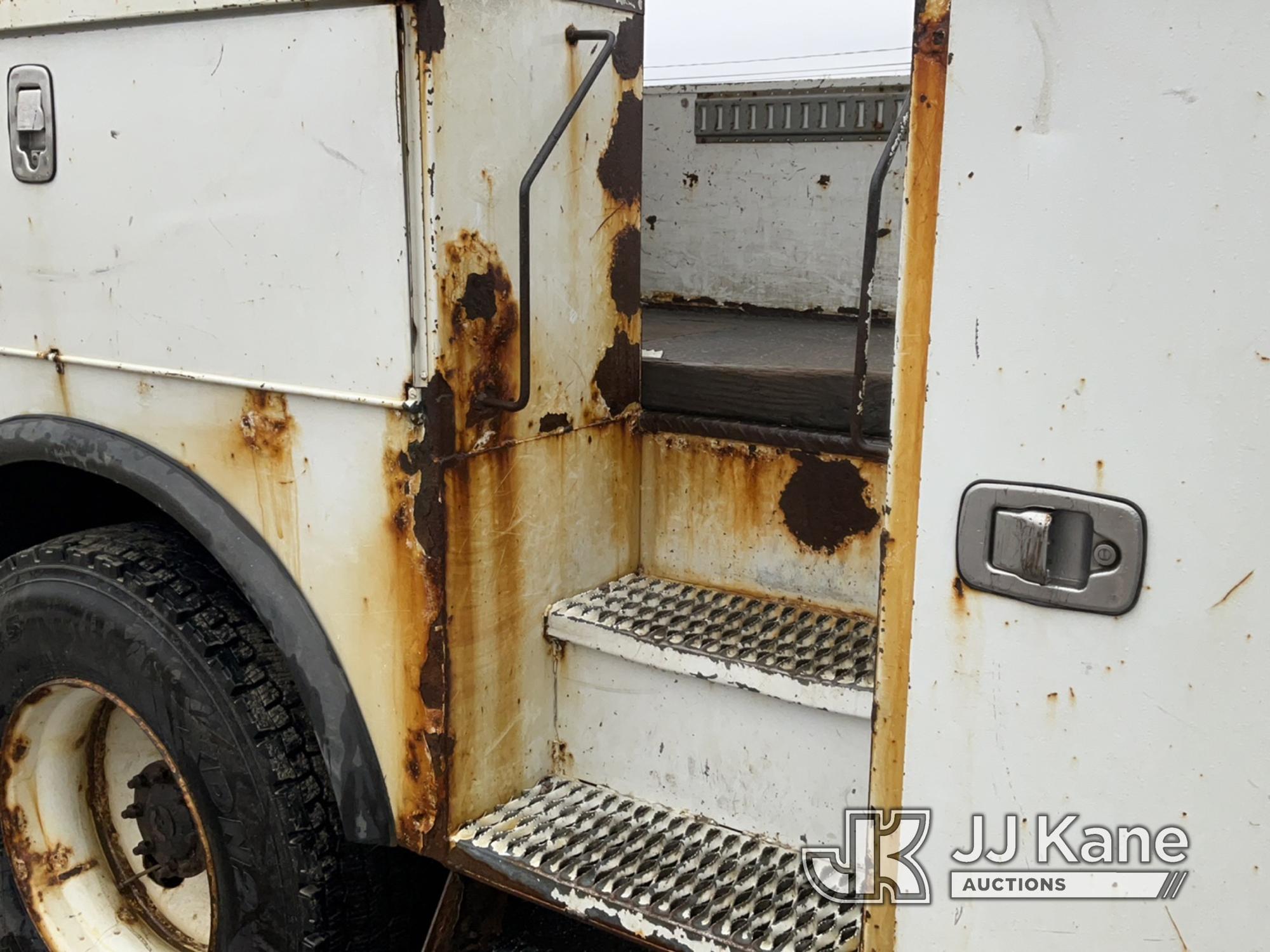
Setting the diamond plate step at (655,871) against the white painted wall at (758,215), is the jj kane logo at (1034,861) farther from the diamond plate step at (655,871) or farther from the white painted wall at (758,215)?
Result: the white painted wall at (758,215)

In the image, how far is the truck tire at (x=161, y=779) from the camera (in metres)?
1.93

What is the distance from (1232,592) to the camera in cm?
104

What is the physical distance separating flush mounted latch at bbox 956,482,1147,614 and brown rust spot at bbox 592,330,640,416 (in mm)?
970

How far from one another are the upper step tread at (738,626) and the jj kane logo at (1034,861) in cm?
40

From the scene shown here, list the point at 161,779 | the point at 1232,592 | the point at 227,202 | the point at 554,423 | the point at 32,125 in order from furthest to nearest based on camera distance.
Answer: the point at 161,779 → the point at 32,125 → the point at 554,423 → the point at 227,202 → the point at 1232,592

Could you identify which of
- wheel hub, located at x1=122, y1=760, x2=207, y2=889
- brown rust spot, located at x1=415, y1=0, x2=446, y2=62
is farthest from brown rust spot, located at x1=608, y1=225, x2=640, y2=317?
wheel hub, located at x1=122, y1=760, x2=207, y2=889

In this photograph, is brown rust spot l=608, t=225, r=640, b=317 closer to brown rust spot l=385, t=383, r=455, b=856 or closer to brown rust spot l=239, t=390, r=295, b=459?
brown rust spot l=385, t=383, r=455, b=856

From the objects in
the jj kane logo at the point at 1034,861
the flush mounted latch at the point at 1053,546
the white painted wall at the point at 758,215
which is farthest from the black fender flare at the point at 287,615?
the white painted wall at the point at 758,215

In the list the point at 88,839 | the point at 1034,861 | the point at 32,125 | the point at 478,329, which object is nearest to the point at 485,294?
the point at 478,329

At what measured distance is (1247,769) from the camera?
3.47 ft

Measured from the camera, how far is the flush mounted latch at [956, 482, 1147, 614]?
1091mm

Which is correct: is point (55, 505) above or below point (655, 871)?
above

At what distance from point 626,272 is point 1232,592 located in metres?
1.23

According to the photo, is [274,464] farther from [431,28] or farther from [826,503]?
[826,503]
